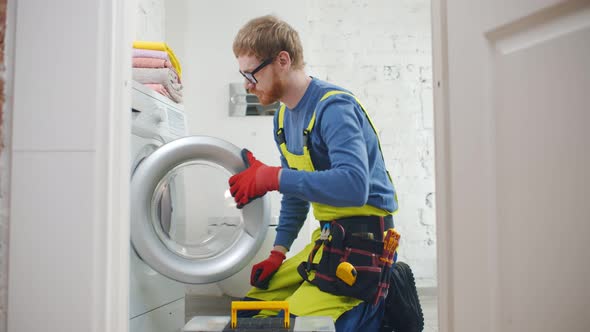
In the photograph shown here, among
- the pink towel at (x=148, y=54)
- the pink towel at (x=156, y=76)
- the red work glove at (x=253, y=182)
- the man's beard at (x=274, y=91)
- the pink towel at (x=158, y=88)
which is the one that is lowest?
the red work glove at (x=253, y=182)

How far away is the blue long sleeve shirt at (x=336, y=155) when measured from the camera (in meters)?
1.37

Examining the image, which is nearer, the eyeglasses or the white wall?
the eyeglasses

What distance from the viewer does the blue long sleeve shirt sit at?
137 cm

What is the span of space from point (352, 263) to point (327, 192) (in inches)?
9.1

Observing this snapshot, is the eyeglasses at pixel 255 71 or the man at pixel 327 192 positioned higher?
the eyeglasses at pixel 255 71

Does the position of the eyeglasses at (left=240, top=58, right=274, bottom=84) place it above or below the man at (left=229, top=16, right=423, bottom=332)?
above

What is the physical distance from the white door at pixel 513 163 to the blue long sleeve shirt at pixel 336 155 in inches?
20.3

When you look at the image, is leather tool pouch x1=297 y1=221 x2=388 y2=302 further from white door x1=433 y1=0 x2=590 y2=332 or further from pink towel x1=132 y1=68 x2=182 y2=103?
pink towel x1=132 y1=68 x2=182 y2=103

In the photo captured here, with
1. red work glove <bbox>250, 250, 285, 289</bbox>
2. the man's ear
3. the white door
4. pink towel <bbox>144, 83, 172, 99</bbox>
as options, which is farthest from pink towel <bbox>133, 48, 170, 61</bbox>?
the white door

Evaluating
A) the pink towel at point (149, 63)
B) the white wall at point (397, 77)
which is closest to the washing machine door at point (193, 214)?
the pink towel at point (149, 63)

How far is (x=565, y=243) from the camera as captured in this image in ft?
2.06

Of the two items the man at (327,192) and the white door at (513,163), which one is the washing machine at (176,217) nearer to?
the man at (327,192)

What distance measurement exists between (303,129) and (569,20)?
101 cm

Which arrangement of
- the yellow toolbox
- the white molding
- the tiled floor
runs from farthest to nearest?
the tiled floor
the yellow toolbox
the white molding
